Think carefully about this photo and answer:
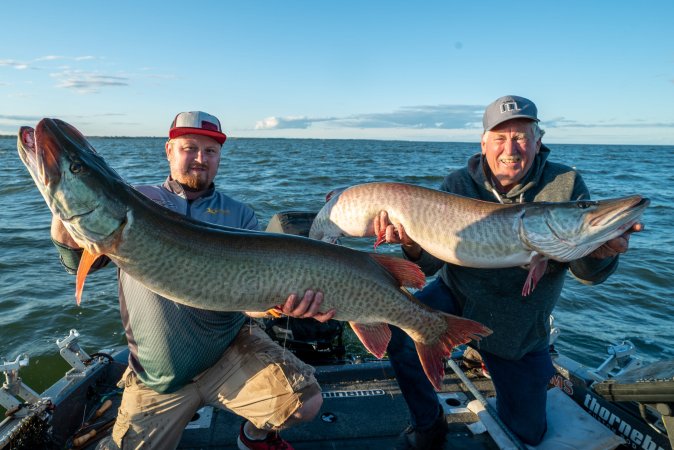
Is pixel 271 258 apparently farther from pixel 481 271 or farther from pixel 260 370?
pixel 481 271

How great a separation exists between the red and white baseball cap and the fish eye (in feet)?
4.49

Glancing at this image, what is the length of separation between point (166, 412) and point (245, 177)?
2169cm

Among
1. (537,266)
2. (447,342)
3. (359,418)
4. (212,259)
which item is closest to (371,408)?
(359,418)

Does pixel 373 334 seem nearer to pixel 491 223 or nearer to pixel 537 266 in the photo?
pixel 491 223

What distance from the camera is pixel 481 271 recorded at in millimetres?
3547

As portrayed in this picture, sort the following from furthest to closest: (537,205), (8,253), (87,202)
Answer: (8,253)
(537,205)
(87,202)

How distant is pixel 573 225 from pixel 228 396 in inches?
101

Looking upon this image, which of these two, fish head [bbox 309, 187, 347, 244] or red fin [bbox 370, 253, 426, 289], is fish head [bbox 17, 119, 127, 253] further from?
fish head [bbox 309, 187, 347, 244]

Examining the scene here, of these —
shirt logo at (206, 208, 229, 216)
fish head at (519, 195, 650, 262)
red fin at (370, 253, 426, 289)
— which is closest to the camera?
red fin at (370, 253, 426, 289)

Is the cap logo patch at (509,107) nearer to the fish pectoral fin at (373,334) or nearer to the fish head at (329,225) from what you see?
the fish head at (329,225)

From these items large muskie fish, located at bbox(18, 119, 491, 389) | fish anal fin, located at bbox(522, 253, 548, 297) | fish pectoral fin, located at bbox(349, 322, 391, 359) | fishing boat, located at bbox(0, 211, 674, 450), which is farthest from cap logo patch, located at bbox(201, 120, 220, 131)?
fish anal fin, located at bbox(522, 253, 548, 297)

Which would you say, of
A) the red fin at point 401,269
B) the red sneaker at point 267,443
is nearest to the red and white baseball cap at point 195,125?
the red fin at point 401,269

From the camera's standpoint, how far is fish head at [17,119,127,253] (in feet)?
6.60

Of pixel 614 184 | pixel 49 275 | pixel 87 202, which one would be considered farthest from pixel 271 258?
pixel 614 184
